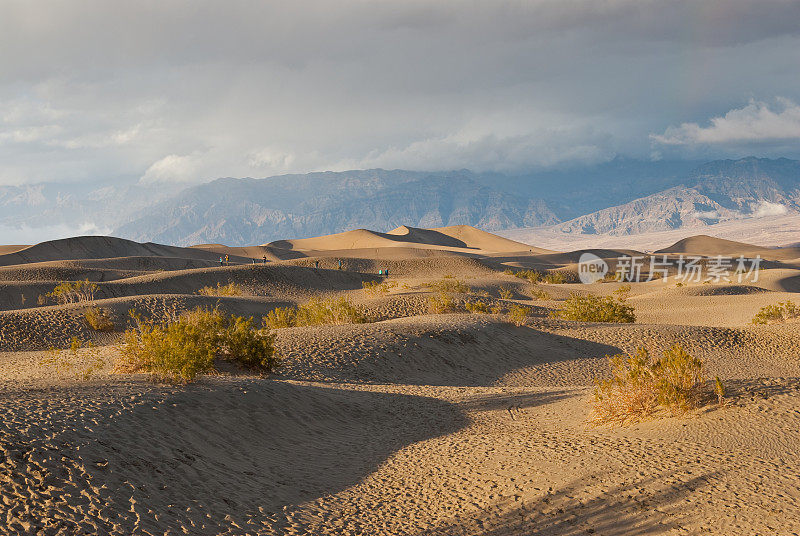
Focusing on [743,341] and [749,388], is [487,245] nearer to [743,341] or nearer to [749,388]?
[743,341]

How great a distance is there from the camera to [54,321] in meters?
24.2

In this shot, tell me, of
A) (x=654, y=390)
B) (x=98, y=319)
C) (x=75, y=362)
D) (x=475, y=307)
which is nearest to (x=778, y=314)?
(x=475, y=307)

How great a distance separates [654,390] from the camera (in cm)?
955

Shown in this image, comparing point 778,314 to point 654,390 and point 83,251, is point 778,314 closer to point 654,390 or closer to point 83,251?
point 654,390

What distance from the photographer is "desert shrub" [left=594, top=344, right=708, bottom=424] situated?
9359 millimetres

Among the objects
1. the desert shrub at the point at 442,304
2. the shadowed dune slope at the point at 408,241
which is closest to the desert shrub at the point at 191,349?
the desert shrub at the point at 442,304

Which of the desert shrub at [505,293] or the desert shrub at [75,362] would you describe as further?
the desert shrub at [505,293]

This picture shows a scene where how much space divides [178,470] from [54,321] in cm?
1990

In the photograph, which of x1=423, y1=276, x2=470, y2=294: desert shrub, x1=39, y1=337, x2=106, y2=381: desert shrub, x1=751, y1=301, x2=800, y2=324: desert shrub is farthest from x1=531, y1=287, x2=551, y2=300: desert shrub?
x1=39, y1=337, x2=106, y2=381: desert shrub

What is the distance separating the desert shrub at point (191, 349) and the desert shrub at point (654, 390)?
6896mm

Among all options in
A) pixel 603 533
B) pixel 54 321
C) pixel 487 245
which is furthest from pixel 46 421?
pixel 487 245

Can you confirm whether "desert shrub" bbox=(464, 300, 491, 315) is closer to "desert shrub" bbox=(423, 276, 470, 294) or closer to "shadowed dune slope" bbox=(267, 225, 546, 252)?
"desert shrub" bbox=(423, 276, 470, 294)

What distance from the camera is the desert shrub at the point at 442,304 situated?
93.5 feet

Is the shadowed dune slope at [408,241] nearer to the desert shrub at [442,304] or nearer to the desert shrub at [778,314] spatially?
the desert shrub at [442,304]
